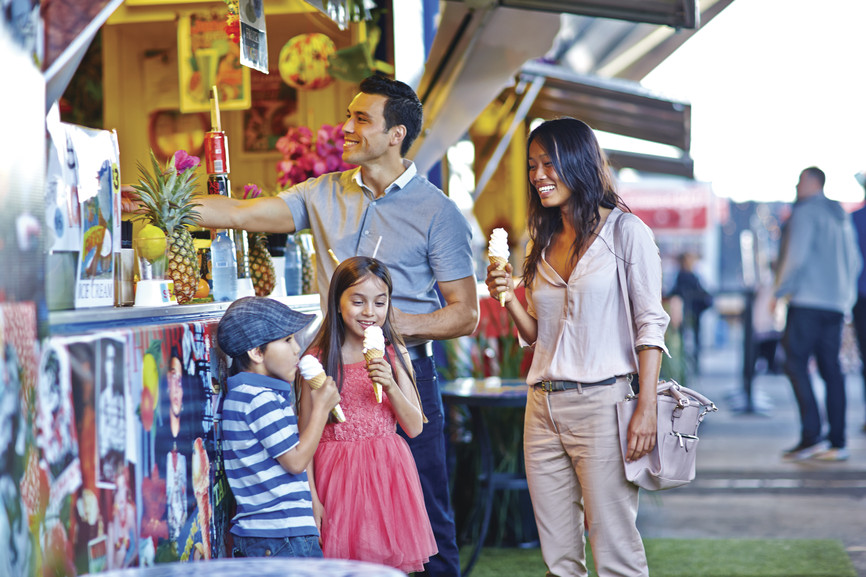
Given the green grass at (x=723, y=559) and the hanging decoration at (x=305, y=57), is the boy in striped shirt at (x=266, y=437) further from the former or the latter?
the hanging decoration at (x=305, y=57)

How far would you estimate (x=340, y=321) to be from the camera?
2.99 meters

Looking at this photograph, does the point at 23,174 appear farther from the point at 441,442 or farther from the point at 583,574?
the point at 583,574

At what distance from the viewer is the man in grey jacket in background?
7.39 m

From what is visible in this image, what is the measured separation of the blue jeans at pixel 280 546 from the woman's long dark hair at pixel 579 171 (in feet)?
3.81

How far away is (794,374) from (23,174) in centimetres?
672

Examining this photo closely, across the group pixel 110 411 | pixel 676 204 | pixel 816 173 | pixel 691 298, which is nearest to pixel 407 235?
pixel 110 411

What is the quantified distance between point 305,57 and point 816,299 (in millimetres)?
4516

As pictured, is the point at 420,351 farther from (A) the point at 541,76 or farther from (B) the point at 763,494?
(A) the point at 541,76

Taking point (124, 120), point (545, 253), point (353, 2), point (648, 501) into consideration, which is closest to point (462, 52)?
point (353, 2)

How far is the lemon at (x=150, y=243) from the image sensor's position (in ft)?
8.70

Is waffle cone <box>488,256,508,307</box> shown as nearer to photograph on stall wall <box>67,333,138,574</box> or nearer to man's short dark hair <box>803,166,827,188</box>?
photograph on stall wall <box>67,333,138,574</box>

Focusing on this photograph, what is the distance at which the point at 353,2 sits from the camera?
16.2 feet

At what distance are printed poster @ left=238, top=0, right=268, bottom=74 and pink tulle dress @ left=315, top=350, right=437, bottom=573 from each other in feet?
3.65

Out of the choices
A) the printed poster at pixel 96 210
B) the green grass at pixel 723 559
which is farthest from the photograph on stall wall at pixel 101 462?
the green grass at pixel 723 559
